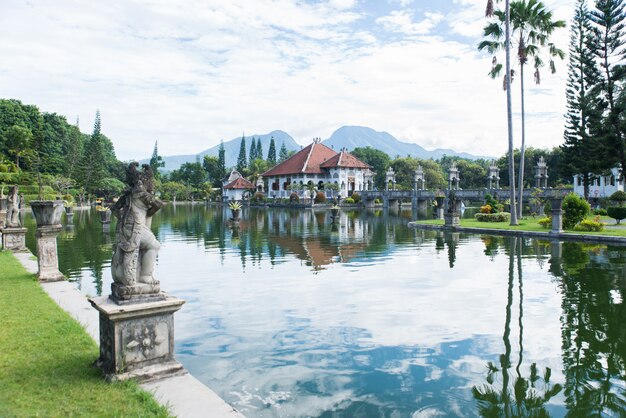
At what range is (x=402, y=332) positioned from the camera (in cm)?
752

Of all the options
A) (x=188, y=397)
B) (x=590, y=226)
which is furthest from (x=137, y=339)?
(x=590, y=226)

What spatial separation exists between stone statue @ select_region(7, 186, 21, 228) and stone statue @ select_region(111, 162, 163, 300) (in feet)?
38.6

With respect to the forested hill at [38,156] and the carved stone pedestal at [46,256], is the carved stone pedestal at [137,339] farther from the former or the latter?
the forested hill at [38,156]

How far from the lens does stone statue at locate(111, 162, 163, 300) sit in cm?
505

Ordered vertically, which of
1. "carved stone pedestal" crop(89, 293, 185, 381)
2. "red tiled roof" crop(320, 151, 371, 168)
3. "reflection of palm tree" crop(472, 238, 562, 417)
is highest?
"red tiled roof" crop(320, 151, 371, 168)

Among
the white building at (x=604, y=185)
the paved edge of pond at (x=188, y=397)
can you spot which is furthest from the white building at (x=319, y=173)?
the paved edge of pond at (x=188, y=397)

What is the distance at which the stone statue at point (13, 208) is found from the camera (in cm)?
1475

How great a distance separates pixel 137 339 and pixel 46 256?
21.7ft

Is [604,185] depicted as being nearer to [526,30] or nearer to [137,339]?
[526,30]

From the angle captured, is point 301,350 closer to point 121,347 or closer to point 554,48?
point 121,347

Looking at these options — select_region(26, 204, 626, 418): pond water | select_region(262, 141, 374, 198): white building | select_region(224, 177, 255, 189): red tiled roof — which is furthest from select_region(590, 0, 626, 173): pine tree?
select_region(224, 177, 255, 189): red tiled roof

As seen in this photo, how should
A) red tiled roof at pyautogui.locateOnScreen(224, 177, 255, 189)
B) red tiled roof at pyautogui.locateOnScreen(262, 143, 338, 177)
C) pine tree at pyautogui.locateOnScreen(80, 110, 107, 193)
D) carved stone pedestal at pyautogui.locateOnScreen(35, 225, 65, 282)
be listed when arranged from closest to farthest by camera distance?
carved stone pedestal at pyautogui.locateOnScreen(35, 225, 65, 282), pine tree at pyautogui.locateOnScreen(80, 110, 107, 193), red tiled roof at pyautogui.locateOnScreen(262, 143, 338, 177), red tiled roof at pyautogui.locateOnScreen(224, 177, 255, 189)

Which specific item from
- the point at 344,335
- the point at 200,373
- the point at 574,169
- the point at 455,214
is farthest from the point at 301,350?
the point at 574,169

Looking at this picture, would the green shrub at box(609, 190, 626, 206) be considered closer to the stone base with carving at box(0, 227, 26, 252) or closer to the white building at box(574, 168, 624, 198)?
the white building at box(574, 168, 624, 198)
